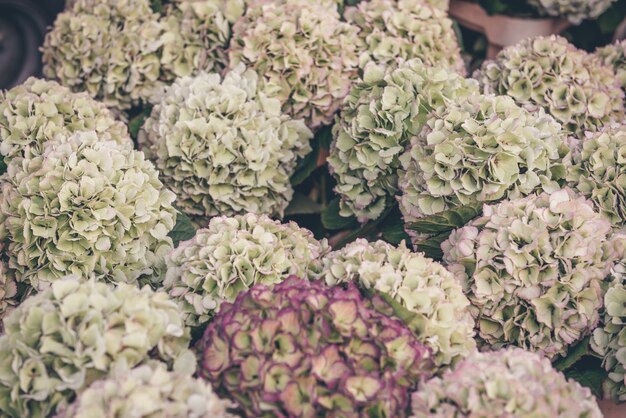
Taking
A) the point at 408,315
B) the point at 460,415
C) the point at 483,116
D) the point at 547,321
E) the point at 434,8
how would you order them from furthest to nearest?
the point at 434,8, the point at 483,116, the point at 547,321, the point at 408,315, the point at 460,415

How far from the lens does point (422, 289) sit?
119 cm

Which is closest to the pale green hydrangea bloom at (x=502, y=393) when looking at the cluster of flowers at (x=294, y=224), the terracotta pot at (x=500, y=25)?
the cluster of flowers at (x=294, y=224)

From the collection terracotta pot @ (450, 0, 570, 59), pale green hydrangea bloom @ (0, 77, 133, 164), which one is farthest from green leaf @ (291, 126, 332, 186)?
terracotta pot @ (450, 0, 570, 59)

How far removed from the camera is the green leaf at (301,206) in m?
1.94

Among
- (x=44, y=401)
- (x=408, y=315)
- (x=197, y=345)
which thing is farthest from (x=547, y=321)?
(x=44, y=401)

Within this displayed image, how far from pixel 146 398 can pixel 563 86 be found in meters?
1.26

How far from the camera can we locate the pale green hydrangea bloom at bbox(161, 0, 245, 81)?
1.92 metres

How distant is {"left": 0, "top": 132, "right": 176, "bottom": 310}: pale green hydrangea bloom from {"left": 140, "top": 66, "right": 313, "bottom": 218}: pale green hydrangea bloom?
0.19 m

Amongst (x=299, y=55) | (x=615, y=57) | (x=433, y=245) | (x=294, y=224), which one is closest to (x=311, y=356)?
(x=294, y=224)

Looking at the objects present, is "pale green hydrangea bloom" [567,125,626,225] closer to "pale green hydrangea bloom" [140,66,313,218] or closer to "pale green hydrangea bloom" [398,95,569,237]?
"pale green hydrangea bloom" [398,95,569,237]

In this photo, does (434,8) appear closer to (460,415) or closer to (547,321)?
(547,321)

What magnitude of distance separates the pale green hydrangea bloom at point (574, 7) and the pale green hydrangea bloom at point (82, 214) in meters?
1.63

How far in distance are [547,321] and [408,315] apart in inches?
12.4

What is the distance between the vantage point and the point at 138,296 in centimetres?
110
